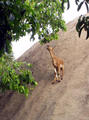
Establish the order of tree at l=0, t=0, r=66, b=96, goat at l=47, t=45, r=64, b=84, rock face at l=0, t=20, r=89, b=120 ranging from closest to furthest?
tree at l=0, t=0, r=66, b=96 < rock face at l=0, t=20, r=89, b=120 < goat at l=47, t=45, r=64, b=84

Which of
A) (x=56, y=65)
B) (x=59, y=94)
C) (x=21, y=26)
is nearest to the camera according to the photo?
(x=21, y=26)

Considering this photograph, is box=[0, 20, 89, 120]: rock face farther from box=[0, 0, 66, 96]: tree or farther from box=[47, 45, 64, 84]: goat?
box=[0, 0, 66, 96]: tree

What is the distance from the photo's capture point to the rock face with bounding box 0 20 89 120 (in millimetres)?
10406

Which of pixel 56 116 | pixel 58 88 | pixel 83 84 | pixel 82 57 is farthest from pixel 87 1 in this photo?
pixel 82 57

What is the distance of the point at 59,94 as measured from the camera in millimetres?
11781

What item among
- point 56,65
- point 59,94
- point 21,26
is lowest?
point 59,94

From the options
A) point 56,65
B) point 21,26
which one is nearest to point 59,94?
point 56,65

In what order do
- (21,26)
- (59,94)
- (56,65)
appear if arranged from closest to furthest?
1. (21,26)
2. (59,94)
3. (56,65)

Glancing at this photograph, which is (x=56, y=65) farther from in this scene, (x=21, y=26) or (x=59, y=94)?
(x=21, y=26)

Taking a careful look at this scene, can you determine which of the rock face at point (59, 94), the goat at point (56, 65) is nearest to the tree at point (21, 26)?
the goat at point (56, 65)

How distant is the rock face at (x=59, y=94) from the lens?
10.4m

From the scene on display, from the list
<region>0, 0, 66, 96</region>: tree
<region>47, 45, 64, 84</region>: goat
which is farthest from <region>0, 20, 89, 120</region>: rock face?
<region>0, 0, 66, 96</region>: tree

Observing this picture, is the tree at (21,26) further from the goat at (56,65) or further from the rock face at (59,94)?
the rock face at (59,94)

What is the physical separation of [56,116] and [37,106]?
75.7 inches
